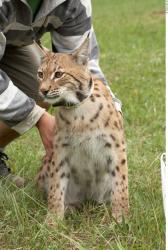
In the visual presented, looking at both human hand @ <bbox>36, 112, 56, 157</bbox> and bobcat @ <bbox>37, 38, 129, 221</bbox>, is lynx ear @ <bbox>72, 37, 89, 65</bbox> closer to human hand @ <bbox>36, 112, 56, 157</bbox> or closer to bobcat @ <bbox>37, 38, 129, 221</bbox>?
bobcat @ <bbox>37, 38, 129, 221</bbox>

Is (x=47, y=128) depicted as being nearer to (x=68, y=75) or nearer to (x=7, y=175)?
(x=68, y=75)

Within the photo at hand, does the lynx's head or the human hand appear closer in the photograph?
the lynx's head

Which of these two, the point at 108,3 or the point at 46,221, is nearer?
the point at 46,221

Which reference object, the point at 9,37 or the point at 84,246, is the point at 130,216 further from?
the point at 9,37

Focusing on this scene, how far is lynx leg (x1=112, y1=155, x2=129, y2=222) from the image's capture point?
425 cm

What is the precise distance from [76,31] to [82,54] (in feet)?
1.71

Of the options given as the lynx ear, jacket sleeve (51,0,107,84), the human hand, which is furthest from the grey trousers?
the lynx ear

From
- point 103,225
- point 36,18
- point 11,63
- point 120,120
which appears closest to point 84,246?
point 103,225

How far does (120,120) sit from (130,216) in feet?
2.14

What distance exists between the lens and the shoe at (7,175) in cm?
476

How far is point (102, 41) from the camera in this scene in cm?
1420

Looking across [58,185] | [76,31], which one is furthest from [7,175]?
[76,31]

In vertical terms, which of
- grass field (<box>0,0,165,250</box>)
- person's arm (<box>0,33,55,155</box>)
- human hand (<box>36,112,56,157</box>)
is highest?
Answer: person's arm (<box>0,33,55,155</box>)

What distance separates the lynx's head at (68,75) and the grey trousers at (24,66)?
105 cm
